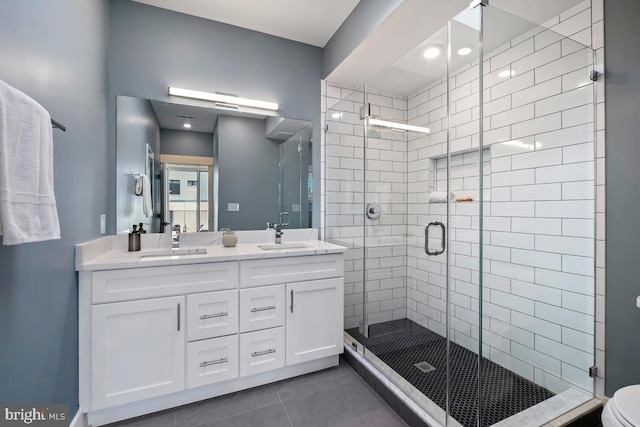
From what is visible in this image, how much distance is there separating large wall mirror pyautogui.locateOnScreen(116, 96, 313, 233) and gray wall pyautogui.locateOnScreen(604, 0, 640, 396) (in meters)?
2.09

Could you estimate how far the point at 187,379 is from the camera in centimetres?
171

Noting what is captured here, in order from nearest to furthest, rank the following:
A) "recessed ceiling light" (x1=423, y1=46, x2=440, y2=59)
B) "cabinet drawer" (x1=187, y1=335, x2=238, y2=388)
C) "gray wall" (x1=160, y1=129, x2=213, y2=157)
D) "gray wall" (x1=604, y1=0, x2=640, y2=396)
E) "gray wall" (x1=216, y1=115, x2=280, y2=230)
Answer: "gray wall" (x1=604, y1=0, x2=640, y2=396)
"cabinet drawer" (x1=187, y1=335, x2=238, y2=388)
"recessed ceiling light" (x1=423, y1=46, x2=440, y2=59)
"gray wall" (x1=160, y1=129, x2=213, y2=157)
"gray wall" (x1=216, y1=115, x2=280, y2=230)

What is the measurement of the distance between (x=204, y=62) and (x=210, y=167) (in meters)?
0.88

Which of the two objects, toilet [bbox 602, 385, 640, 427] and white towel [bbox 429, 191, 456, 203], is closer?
toilet [bbox 602, 385, 640, 427]

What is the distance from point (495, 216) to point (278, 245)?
66.6 inches

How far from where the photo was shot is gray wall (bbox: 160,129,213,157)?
7.48 feet

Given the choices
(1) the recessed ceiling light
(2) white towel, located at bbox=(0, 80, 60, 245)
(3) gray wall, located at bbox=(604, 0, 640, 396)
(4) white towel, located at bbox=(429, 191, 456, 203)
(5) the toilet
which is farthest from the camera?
(4) white towel, located at bbox=(429, 191, 456, 203)

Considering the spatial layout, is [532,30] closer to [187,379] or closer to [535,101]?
[535,101]

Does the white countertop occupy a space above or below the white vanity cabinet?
above

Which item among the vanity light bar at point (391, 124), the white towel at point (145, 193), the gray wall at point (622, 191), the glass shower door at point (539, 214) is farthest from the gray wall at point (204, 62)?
the gray wall at point (622, 191)

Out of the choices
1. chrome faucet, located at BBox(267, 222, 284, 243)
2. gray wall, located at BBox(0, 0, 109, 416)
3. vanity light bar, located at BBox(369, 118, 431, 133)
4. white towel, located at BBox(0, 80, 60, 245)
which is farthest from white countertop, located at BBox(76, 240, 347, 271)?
vanity light bar, located at BBox(369, 118, 431, 133)

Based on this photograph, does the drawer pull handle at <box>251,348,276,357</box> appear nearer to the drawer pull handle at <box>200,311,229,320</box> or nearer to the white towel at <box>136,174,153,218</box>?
the drawer pull handle at <box>200,311,229,320</box>

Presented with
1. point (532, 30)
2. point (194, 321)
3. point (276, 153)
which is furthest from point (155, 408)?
point (532, 30)

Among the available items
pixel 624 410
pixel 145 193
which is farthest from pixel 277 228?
pixel 624 410
